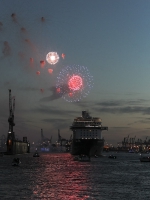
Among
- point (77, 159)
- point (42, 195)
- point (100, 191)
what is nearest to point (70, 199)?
point (42, 195)

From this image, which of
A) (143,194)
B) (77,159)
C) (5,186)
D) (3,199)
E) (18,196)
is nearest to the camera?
(3,199)

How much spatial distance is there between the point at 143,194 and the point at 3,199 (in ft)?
68.7

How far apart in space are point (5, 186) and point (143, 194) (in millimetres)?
22953

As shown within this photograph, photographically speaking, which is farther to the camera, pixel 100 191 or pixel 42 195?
pixel 100 191

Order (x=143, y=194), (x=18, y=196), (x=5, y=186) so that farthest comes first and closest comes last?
(x=5, y=186) → (x=143, y=194) → (x=18, y=196)

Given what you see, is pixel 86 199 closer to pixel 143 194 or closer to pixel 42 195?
pixel 42 195

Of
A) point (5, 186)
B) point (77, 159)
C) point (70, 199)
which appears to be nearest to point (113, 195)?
point (70, 199)

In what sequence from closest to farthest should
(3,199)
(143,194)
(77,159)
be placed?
(3,199) < (143,194) < (77,159)

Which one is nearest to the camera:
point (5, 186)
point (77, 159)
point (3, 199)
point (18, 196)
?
point (3, 199)

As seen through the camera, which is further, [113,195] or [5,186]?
[5,186]

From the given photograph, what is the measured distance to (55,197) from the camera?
2125 inches

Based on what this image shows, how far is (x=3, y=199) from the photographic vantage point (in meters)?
51.1

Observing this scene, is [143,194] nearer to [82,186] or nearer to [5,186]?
[82,186]

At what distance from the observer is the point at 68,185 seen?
68312mm
